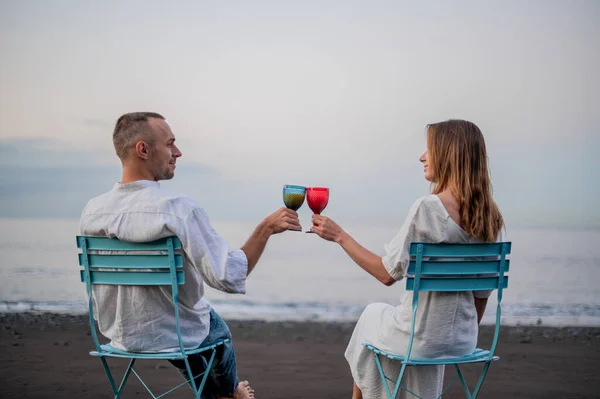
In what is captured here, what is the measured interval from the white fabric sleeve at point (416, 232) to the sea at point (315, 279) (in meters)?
4.75

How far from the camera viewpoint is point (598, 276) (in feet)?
39.5

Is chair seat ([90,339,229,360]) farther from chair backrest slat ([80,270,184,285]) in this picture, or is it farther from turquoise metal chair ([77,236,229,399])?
chair backrest slat ([80,270,184,285])

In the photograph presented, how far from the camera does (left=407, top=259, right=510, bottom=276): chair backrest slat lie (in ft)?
9.19

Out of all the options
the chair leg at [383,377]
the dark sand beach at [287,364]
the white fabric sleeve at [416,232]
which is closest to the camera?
the white fabric sleeve at [416,232]

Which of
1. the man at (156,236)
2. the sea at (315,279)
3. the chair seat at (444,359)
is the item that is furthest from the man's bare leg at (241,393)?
the sea at (315,279)

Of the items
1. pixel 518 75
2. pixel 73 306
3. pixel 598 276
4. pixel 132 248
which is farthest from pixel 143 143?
pixel 518 75

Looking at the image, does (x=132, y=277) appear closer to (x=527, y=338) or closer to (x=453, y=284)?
(x=453, y=284)

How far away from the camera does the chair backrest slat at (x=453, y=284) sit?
282cm

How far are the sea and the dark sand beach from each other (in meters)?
1.02

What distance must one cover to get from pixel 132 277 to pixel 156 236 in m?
0.18

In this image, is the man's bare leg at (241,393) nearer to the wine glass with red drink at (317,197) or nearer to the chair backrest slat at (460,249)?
the wine glass with red drink at (317,197)

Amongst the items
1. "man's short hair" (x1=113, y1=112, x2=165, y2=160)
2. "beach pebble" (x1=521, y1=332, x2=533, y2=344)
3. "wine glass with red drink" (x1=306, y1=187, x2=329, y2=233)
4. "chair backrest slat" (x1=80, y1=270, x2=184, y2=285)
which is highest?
"man's short hair" (x1=113, y1=112, x2=165, y2=160)

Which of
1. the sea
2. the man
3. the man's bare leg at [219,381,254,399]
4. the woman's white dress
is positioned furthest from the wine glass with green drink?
the sea

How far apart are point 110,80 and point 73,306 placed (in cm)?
674
